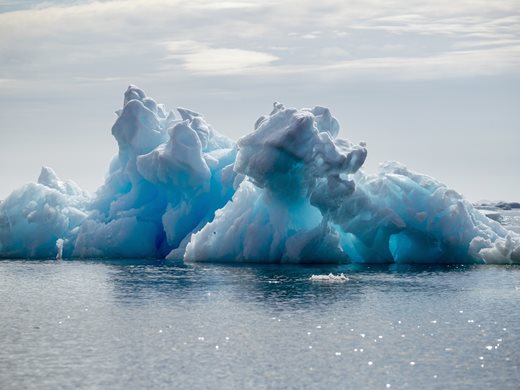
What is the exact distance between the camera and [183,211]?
49375mm

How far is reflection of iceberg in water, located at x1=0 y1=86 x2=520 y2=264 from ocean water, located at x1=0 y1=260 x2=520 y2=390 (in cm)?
202

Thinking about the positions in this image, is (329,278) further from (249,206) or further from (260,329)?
(260,329)

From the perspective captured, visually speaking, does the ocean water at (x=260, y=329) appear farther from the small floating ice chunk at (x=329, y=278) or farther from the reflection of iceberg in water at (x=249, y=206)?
the reflection of iceberg in water at (x=249, y=206)

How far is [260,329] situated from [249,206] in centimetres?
1722

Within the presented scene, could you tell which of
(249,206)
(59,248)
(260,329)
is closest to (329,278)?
(249,206)

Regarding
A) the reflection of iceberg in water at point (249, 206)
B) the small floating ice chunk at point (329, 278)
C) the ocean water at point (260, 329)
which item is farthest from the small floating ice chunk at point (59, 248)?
the small floating ice chunk at point (329, 278)

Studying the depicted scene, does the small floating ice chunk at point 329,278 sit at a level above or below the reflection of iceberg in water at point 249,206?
below

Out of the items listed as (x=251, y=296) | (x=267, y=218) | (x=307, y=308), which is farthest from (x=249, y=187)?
(x=307, y=308)

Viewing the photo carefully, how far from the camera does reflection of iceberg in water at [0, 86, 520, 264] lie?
43531 mm

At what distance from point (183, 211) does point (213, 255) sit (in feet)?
13.9

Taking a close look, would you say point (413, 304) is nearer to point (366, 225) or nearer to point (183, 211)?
point (366, 225)

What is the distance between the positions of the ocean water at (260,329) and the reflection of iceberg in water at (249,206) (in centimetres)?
202

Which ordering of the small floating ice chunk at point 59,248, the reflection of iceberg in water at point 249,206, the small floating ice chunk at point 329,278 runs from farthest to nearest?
1. the small floating ice chunk at point 59,248
2. the reflection of iceberg in water at point 249,206
3. the small floating ice chunk at point 329,278

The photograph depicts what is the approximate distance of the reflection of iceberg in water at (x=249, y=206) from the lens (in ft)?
143
